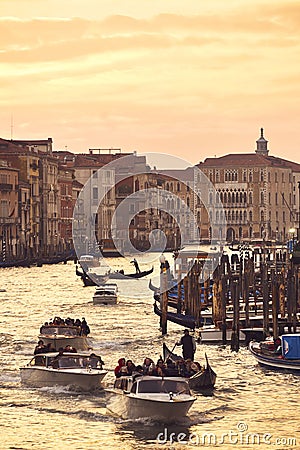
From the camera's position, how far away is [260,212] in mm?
130750

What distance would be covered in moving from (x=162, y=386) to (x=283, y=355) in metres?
5.19

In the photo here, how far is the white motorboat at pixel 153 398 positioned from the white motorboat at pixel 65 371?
188cm

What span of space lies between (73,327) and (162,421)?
7692 millimetres

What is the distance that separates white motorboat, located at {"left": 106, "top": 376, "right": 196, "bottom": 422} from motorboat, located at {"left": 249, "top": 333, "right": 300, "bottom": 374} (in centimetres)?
444

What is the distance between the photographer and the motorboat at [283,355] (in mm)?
23438

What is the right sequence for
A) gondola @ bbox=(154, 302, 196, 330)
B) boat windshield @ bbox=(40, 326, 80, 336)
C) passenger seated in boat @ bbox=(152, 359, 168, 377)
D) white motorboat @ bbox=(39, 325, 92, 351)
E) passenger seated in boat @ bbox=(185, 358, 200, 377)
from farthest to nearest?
gondola @ bbox=(154, 302, 196, 330) → boat windshield @ bbox=(40, 326, 80, 336) → white motorboat @ bbox=(39, 325, 92, 351) → passenger seated in boat @ bbox=(185, 358, 200, 377) → passenger seated in boat @ bbox=(152, 359, 168, 377)

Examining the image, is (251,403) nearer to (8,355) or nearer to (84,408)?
(84,408)

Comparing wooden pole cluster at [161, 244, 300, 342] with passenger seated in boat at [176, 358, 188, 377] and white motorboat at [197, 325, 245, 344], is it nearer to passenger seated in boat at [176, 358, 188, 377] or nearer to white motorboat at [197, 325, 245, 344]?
white motorboat at [197, 325, 245, 344]

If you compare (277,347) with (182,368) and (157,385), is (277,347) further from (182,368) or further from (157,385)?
(157,385)

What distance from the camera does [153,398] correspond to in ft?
61.4

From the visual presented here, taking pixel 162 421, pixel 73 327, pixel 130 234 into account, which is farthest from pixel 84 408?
pixel 130 234

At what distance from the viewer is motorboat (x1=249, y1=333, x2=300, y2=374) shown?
23.4 meters

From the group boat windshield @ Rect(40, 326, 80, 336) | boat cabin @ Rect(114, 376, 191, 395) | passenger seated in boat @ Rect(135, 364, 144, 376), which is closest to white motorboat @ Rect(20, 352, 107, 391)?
passenger seated in boat @ Rect(135, 364, 144, 376)

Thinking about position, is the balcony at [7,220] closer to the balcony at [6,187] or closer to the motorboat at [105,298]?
the balcony at [6,187]
